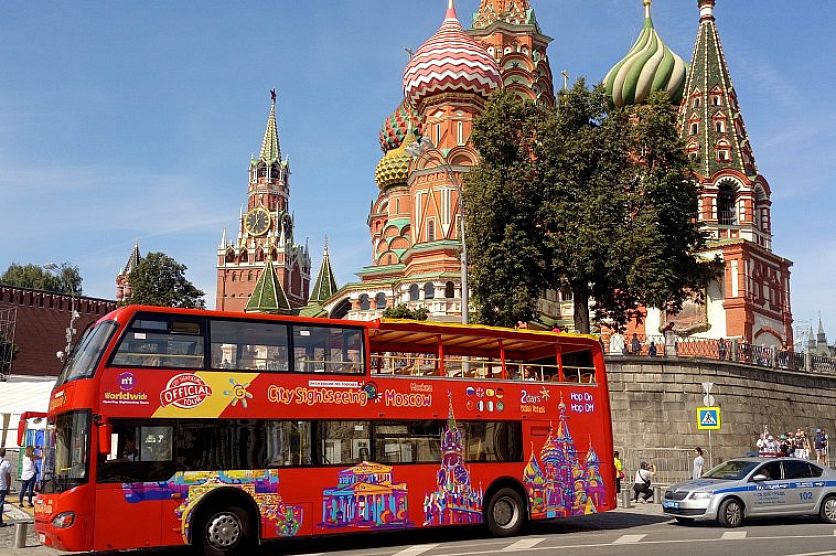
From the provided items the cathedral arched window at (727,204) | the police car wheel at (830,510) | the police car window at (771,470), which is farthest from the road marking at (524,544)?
the cathedral arched window at (727,204)

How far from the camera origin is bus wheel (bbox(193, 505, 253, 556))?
13.4m

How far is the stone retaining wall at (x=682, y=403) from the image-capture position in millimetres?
30594

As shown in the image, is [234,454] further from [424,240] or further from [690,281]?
[424,240]

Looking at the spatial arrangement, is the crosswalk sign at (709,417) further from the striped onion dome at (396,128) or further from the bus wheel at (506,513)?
the striped onion dome at (396,128)

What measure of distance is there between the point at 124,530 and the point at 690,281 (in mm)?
22386

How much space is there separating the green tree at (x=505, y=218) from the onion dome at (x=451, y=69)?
99.1 feet

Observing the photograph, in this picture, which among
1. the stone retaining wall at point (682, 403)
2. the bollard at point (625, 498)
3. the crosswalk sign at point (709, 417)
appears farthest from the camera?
the stone retaining wall at point (682, 403)

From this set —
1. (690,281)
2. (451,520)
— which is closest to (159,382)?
(451,520)

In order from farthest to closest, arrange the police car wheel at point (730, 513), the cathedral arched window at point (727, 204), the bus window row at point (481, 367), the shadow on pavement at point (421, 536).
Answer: the cathedral arched window at point (727, 204) → the police car wheel at point (730, 513) → the bus window row at point (481, 367) → the shadow on pavement at point (421, 536)

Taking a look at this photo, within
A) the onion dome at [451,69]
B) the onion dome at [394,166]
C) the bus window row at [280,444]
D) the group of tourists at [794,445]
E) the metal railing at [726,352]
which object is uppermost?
the onion dome at [451,69]

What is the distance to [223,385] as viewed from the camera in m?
13.7

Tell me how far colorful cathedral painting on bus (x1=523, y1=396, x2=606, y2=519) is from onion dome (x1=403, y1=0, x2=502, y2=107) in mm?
45221

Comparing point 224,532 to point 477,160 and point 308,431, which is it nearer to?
point 308,431

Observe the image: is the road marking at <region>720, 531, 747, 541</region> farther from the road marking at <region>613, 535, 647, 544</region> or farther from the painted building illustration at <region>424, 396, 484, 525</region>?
the painted building illustration at <region>424, 396, 484, 525</region>
